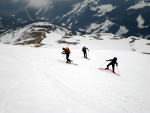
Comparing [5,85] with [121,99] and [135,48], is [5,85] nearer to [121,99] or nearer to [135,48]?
[121,99]

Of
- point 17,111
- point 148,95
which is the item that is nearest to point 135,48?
point 148,95

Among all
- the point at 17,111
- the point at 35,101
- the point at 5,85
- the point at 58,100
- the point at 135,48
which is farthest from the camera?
the point at 135,48

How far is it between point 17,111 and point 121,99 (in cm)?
897

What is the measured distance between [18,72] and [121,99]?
9035mm

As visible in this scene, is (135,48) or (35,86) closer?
(35,86)

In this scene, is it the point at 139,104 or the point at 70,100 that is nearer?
the point at 70,100

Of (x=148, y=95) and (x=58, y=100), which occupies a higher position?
(x=58, y=100)

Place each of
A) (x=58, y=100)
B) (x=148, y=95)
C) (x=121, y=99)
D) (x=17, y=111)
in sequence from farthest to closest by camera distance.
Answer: (x=148, y=95) < (x=121, y=99) < (x=58, y=100) < (x=17, y=111)

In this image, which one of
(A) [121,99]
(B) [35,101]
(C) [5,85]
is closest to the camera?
(B) [35,101]

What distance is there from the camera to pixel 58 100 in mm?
12180

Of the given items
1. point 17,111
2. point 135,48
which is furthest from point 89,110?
point 135,48

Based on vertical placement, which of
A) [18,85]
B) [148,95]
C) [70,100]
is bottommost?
[148,95]

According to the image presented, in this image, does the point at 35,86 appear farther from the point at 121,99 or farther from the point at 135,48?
the point at 135,48

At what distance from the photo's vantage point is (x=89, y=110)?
1184cm
